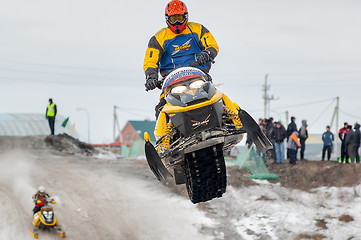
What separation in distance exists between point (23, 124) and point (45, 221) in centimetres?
3186

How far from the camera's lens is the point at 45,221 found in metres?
18.3

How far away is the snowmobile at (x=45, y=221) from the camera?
18.3m

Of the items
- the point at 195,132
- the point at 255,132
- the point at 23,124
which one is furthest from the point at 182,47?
the point at 23,124

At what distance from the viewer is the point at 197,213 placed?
2030cm

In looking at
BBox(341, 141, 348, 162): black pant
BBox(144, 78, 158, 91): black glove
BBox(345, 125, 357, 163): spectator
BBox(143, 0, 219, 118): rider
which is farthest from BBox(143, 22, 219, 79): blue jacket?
BBox(341, 141, 348, 162): black pant

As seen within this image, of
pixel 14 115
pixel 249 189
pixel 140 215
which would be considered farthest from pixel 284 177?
pixel 14 115

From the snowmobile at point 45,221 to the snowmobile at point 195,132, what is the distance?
1154 cm

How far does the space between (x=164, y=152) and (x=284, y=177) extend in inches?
597

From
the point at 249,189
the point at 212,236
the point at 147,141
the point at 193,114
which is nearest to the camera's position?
the point at 193,114

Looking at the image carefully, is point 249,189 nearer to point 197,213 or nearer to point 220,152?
point 197,213

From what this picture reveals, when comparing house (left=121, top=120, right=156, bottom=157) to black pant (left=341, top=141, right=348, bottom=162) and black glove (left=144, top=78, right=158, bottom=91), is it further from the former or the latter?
black glove (left=144, top=78, right=158, bottom=91)

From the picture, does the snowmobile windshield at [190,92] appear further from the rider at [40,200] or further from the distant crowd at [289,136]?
the rider at [40,200]

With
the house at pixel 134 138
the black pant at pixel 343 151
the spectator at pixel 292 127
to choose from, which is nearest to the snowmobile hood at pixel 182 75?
the spectator at pixel 292 127

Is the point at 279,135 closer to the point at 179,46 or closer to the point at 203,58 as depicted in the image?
the point at 179,46
